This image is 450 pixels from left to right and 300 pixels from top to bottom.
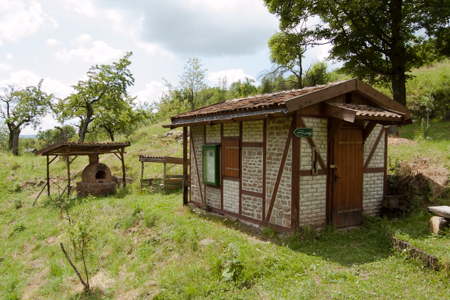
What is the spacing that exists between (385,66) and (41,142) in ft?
202

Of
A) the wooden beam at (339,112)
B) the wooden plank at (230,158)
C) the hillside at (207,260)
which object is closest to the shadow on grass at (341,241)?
the hillside at (207,260)

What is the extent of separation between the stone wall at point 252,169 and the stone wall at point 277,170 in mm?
272

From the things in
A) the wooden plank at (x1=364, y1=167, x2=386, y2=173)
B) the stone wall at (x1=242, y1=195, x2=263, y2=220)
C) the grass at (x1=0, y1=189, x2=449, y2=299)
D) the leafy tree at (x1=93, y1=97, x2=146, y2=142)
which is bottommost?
the grass at (x1=0, y1=189, x2=449, y2=299)

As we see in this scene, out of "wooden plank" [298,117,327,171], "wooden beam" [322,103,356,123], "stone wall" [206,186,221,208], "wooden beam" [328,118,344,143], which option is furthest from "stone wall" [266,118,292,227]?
"stone wall" [206,186,221,208]

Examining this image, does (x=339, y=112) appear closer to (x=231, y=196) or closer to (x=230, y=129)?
(x=230, y=129)

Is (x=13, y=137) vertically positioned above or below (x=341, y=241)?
above

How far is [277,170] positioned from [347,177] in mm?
1785

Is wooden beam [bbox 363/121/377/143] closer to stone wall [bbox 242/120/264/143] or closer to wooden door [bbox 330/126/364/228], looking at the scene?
wooden door [bbox 330/126/364/228]

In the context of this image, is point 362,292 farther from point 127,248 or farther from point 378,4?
point 378,4

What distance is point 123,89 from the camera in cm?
2552

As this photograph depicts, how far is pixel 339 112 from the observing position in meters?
6.56

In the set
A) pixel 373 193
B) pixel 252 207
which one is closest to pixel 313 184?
pixel 252 207

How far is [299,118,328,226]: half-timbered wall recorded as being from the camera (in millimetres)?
6836

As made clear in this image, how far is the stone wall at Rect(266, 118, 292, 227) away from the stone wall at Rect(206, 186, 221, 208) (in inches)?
85.4
